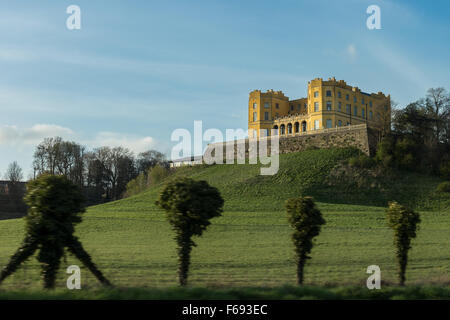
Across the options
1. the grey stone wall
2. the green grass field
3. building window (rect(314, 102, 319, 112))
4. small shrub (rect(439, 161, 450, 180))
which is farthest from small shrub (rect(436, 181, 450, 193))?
building window (rect(314, 102, 319, 112))

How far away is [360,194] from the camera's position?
49.6 meters

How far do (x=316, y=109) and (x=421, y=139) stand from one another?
1894cm

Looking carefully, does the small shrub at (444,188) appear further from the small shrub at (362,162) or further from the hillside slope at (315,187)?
the small shrub at (362,162)

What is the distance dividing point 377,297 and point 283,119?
6741 cm

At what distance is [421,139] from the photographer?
57.4m

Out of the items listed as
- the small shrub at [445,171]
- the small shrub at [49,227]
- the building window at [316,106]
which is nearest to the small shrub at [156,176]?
the building window at [316,106]

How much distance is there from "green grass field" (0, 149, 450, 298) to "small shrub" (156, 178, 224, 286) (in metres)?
1.36

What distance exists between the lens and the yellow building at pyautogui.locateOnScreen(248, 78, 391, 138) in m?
70.2

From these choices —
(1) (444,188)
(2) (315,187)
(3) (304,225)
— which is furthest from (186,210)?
(1) (444,188)

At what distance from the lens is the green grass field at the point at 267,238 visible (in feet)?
57.4

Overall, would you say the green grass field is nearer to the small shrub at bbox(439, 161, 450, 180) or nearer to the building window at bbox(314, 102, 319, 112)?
the small shrub at bbox(439, 161, 450, 180)

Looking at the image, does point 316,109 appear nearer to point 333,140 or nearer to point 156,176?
point 333,140

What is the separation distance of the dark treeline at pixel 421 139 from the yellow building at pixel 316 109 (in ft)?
12.5
